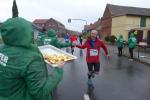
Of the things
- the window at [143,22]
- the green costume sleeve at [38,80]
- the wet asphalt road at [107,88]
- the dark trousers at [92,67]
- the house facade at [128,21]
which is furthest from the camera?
the window at [143,22]

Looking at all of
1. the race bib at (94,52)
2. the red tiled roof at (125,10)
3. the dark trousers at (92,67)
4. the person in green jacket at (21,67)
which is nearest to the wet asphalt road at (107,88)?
the dark trousers at (92,67)

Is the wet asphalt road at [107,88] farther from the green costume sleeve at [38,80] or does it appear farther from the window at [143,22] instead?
the window at [143,22]

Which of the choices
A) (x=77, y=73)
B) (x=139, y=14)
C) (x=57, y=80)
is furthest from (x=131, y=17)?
(x=57, y=80)

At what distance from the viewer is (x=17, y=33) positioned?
97.3 inches

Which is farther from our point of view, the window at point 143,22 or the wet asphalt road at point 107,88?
the window at point 143,22

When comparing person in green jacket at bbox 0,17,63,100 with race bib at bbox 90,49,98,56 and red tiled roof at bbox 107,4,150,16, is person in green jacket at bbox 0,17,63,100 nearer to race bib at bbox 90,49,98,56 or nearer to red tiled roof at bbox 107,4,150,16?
race bib at bbox 90,49,98,56

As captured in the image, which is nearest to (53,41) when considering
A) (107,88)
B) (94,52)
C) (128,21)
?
(94,52)

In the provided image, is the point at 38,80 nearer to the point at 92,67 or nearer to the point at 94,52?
the point at 94,52

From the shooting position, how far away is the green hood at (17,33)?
8.12 ft

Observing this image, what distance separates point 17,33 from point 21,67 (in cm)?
25

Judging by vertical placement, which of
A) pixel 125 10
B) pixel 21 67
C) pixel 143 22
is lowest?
pixel 143 22

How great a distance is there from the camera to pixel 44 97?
8.61ft

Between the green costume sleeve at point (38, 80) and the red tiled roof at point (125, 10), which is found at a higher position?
the red tiled roof at point (125, 10)

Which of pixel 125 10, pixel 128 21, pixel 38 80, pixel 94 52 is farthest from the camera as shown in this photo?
pixel 125 10
